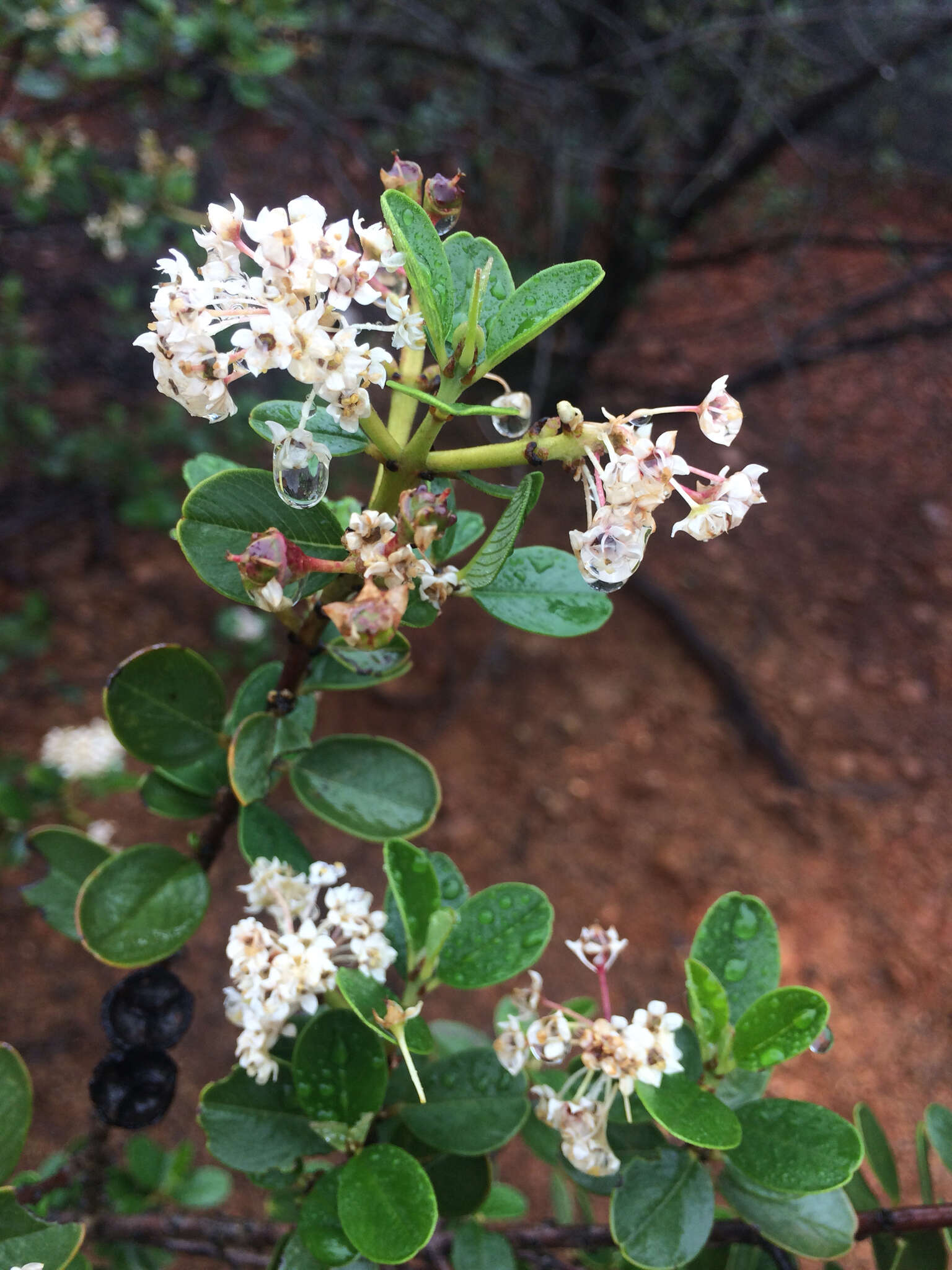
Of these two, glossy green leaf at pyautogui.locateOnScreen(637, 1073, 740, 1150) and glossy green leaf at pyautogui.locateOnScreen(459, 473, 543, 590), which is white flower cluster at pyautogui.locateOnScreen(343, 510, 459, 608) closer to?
glossy green leaf at pyautogui.locateOnScreen(459, 473, 543, 590)

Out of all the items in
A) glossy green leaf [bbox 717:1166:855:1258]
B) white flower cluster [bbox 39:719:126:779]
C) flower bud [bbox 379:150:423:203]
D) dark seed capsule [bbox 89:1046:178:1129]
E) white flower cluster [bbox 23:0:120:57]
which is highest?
flower bud [bbox 379:150:423:203]

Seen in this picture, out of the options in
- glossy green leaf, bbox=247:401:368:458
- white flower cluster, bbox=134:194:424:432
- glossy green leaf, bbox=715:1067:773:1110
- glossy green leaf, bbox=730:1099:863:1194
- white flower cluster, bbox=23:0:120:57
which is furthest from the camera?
white flower cluster, bbox=23:0:120:57

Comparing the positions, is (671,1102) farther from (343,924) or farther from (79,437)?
(79,437)

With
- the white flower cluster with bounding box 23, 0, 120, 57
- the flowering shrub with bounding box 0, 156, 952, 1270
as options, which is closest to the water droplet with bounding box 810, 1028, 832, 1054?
the flowering shrub with bounding box 0, 156, 952, 1270

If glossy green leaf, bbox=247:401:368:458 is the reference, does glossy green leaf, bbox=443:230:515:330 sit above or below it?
above

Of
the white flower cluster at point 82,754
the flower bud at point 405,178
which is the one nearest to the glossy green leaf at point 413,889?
the flower bud at point 405,178

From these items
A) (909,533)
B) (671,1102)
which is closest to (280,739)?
(671,1102)

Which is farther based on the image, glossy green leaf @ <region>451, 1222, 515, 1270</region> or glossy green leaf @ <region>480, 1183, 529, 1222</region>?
glossy green leaf @ <region>480, 1183, 529, 1222</region>
